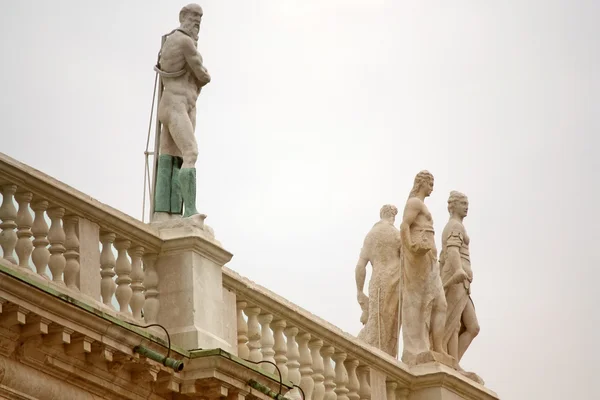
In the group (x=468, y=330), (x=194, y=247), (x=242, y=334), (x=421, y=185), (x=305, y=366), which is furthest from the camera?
(x=468, y=330)

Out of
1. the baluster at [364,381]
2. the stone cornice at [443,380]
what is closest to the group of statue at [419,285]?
the stone cornice at [443,380]

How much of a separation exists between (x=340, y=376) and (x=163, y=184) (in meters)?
3.09

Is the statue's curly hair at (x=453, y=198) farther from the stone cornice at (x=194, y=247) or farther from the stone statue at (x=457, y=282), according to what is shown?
the stone cornice at (x=194, y=247)

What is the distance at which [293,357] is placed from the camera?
19875 millimetres

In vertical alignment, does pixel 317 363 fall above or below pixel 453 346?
below

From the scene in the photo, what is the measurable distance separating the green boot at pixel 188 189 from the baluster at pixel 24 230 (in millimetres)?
2351

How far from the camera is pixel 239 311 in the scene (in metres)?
19.2

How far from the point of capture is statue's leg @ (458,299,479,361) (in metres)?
23.7

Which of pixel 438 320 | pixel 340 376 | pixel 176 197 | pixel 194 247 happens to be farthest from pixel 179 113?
pixel 438 320

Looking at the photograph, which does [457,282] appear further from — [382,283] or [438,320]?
[382,283]

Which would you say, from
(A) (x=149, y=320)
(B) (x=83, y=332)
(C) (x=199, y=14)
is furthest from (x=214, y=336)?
(C) (x=199, y=14)

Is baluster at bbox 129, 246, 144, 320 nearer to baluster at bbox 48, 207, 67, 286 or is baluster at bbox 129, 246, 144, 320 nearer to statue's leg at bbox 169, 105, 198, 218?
statue's leg at bbox 169, 105, 198, 218

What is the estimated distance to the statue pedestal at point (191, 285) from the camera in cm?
1814

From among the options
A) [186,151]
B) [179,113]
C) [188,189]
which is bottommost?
[188,189]
